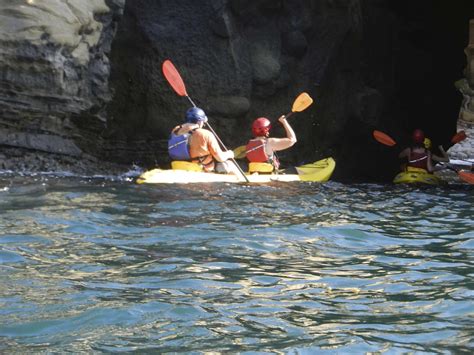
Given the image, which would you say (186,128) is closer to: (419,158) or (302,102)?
(302,102)

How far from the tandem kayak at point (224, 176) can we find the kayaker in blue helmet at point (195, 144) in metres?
0.28

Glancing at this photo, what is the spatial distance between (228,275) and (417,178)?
8.29m

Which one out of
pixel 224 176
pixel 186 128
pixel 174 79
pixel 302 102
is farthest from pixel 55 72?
pixel 302 102

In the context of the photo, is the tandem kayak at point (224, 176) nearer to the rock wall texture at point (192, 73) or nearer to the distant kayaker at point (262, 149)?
the distant kayaker at point (262, 149)

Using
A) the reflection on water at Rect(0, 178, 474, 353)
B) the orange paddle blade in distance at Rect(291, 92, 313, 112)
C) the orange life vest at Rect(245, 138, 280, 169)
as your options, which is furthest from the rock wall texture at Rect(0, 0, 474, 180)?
the reflection on water at Rect(0, 178, 474, 353)

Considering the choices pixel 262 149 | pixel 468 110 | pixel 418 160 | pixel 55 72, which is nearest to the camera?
pixel 55 72

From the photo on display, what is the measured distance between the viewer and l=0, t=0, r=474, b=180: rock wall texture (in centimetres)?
1073

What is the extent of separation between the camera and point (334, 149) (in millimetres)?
14258

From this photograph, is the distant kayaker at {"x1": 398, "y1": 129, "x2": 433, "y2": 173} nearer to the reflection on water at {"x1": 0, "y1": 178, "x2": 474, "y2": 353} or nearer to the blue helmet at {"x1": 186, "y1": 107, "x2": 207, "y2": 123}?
the blue helmet at {"x1": 186, "y1": 107, "x2": 207, "y2": 123}

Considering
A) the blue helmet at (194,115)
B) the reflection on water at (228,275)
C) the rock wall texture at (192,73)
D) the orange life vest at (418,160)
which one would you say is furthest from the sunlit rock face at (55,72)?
the orange life vest at (418,160)

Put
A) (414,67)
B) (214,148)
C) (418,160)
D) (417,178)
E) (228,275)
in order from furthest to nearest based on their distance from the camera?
(414,67), (418,160), (417,178), (214,148), (228,275)

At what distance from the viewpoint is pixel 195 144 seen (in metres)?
10.1

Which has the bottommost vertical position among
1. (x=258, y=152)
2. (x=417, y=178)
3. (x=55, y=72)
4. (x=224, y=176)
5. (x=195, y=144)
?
(x=417, y=178)

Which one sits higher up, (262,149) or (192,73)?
(192,73)
